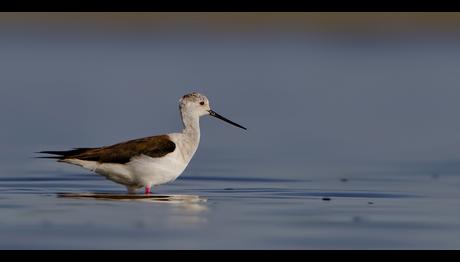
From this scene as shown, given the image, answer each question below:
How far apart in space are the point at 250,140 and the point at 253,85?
8.91 meters

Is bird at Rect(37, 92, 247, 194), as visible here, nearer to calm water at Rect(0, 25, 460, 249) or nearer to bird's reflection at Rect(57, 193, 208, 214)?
bird's reflection at Rect(57, 193, 208, 214)

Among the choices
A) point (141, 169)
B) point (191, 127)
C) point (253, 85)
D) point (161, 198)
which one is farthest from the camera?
point (253, 85)

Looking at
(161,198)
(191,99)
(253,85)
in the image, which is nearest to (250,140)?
(191,99)

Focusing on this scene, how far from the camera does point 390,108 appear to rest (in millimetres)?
23562

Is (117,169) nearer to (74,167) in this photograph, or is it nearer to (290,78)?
(74,167)

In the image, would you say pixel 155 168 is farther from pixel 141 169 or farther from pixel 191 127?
pixel 191 127

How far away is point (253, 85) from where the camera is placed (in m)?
→ 27.8

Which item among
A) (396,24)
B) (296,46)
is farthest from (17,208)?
(396,24)

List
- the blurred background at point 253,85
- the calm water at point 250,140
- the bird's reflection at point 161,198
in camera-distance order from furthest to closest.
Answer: the blurred background at point 253,85
the bird's reflection at point 161,198
the calm water at point 250,140

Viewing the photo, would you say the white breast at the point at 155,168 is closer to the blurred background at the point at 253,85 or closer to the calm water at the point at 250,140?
the calm water at the point at 250,140

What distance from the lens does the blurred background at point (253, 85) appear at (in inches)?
703

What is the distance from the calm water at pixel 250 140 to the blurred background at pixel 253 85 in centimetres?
6

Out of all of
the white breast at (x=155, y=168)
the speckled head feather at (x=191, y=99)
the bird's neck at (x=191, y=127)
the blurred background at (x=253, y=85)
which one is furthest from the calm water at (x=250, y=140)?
the speckled head feather at (x=191, y=99)
